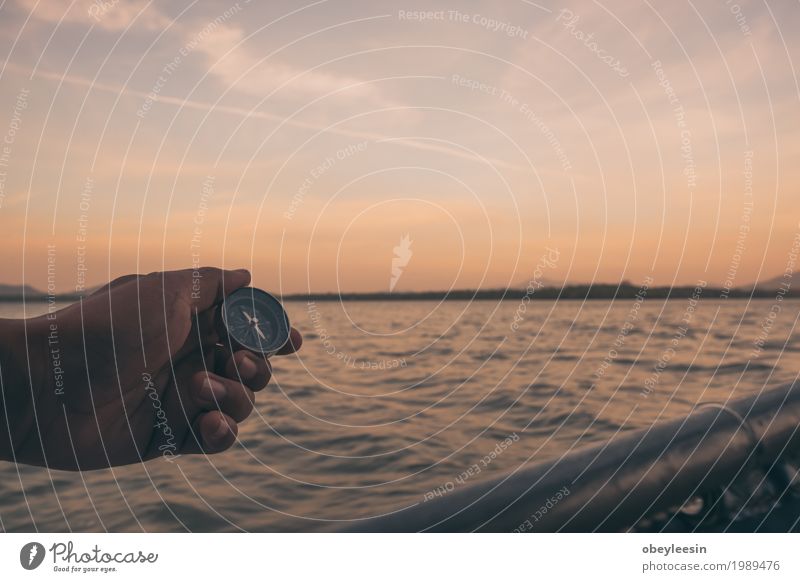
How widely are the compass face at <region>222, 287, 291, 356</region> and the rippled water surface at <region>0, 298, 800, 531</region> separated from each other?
1397 mm

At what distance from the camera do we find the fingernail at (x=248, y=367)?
5076mm

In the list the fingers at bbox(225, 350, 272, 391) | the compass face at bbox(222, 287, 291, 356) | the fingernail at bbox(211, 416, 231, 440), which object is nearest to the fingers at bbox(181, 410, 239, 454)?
the fingernail at bbox(211, 416, 231, 440)

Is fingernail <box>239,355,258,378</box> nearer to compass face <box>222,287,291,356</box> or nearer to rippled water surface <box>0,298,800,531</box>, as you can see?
compass face <box>222,287,291,356</box>

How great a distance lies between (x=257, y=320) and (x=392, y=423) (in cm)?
437

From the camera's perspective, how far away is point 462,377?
12.7 m

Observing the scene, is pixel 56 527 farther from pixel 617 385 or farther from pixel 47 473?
pixel 617 385

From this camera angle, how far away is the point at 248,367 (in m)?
5.09

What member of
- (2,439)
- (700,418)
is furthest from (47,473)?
(700,418)

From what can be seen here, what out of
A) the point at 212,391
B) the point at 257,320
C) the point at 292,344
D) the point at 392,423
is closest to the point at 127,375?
the point at 212,391

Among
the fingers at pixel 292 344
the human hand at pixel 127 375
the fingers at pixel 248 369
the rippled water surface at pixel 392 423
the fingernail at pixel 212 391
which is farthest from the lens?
the rippled water surface at pixel 392 423

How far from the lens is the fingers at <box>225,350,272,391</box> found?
16.6 ft

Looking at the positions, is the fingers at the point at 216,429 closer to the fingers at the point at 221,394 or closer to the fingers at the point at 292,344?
the fingers at the point at 221,394

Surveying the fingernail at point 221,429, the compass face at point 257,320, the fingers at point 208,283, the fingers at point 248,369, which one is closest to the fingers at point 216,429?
the fingernail at point 221,429

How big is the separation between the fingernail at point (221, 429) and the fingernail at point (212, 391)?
143mm
